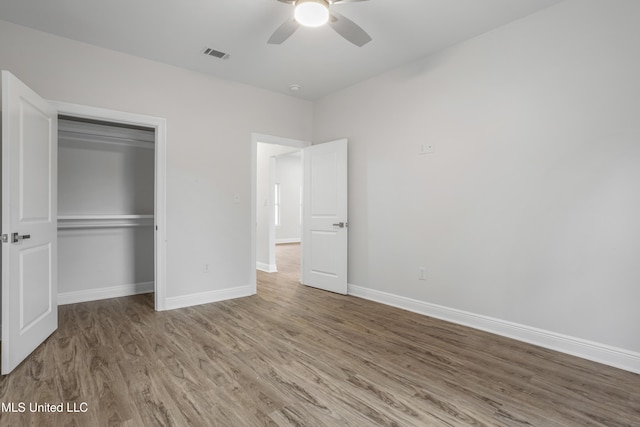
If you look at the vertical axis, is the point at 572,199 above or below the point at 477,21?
below

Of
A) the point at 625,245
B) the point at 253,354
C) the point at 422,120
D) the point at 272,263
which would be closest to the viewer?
the point at 625,245

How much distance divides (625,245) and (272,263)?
16.4 feet

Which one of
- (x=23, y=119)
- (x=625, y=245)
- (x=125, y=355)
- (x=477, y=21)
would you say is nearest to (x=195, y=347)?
(x=125, y=355)

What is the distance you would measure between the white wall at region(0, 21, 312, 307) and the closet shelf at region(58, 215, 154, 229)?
1020 millimetres

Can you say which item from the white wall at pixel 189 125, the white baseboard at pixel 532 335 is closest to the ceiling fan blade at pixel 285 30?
the white wall at pixel 189 125

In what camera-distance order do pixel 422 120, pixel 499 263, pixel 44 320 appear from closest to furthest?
pixel 44 320
pixel 499 263
pixel 422 120

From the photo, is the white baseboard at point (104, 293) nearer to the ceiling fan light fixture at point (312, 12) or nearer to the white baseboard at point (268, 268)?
the white baseboard at point (268, 268)

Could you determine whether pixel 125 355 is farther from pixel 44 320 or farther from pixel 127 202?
pixel 127 202

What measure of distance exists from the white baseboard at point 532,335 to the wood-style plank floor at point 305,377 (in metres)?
0.10

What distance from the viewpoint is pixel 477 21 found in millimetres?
2910

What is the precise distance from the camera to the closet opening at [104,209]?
4.02 m

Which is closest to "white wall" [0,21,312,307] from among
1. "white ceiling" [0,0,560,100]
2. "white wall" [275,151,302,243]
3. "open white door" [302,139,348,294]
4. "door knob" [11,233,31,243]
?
"white ceiling" [0,0,560,100]

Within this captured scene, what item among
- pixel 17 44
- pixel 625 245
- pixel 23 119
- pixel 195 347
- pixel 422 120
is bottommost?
pixel 195 347

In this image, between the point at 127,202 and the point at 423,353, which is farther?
the point at 127,202
